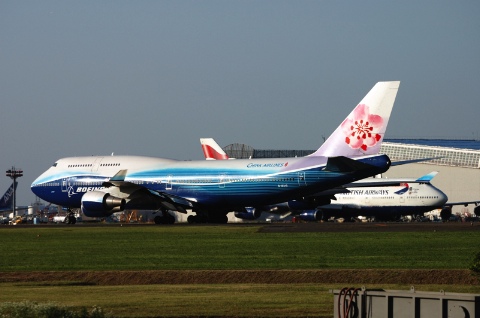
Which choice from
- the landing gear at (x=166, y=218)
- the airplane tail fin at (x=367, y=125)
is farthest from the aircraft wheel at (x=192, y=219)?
the airplane tail fin at (x=367, y=125)

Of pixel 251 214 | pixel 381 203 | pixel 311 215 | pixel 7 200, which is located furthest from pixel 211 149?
pixel 7 200

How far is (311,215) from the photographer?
90000 mm

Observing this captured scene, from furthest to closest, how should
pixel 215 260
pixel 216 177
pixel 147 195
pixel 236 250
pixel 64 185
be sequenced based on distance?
pixel 64 185 < pixel 147 195 < pixel 216 177 < pixel 236 250 < pixel 215 260

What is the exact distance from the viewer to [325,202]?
72.9 meters

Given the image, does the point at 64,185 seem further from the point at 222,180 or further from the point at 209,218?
the point at 222,180

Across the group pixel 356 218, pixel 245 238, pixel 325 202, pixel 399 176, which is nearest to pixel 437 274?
pixel 245 238

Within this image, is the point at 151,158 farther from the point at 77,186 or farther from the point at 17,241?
the point at 17,241

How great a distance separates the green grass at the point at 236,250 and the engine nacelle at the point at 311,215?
114 feet

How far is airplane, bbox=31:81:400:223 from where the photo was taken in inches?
2454

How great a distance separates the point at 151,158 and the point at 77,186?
5922 mm

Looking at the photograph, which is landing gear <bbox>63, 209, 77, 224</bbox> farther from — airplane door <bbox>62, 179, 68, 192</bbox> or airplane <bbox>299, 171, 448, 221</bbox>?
airplane <bbox>299, 171, 448, 221</bbox>

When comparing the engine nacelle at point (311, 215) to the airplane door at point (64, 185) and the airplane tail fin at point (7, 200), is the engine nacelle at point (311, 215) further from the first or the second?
the airplane tail fin at point (7, 200)

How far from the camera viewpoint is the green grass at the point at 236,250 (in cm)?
3219

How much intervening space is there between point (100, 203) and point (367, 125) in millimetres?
18853
